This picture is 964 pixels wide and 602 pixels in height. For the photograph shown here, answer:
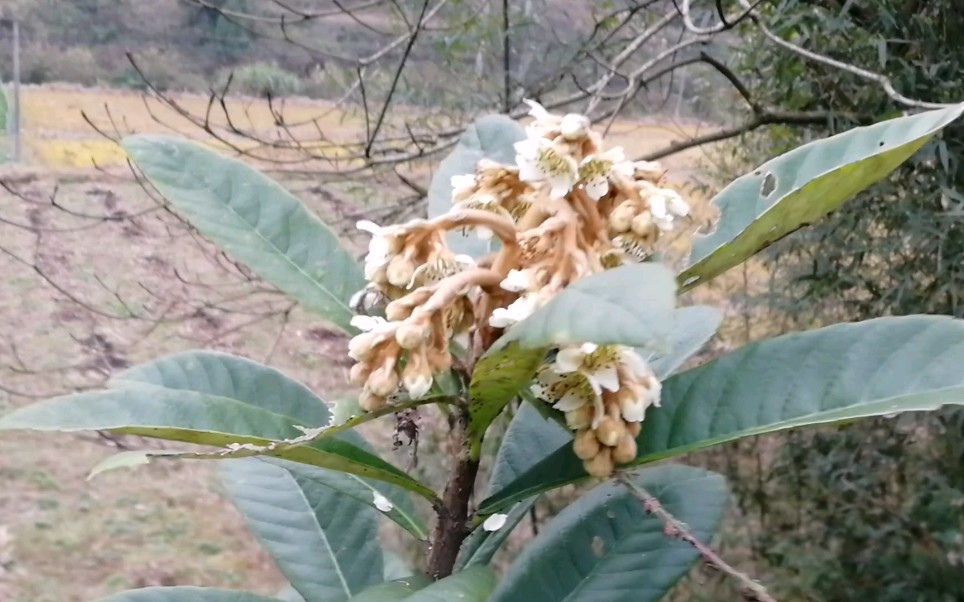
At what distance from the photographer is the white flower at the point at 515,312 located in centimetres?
34

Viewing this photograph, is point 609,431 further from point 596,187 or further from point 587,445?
point 596,187

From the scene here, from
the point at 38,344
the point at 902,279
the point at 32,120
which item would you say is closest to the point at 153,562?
the point at 38,344

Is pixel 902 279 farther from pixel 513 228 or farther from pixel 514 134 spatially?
pixel 513 228

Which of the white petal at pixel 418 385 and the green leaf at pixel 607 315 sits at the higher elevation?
the green leaf at pixel 607 315

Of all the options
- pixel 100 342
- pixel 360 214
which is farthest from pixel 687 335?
pixel 100 342

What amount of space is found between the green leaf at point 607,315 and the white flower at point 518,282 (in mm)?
37


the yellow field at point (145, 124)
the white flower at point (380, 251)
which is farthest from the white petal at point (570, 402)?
the yellow field at point (145, 124)

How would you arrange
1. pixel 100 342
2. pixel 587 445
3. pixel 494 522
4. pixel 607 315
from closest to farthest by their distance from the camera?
1. pixel 607 315
2. pixel 587 445
3. pixel 494 522
4. pixel 100 342

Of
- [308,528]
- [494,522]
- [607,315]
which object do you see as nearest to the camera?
[607,315]

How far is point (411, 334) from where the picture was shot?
338 mm

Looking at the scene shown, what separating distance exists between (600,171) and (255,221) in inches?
9.0

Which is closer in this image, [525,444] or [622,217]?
[622,217]

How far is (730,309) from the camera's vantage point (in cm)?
194

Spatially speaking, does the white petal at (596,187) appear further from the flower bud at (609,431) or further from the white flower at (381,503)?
the white flower at (381,503)
